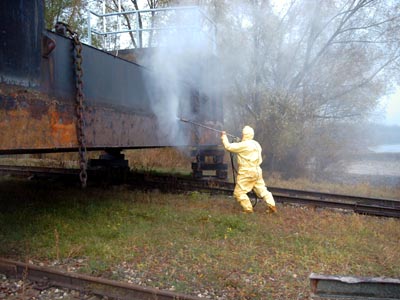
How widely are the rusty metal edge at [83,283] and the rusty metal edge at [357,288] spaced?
1427mm

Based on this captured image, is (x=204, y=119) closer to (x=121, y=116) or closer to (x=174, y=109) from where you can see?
(x=174, y=109)

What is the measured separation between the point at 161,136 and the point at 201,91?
1873 millimetres

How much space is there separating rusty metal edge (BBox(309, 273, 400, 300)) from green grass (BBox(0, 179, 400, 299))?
1470mm

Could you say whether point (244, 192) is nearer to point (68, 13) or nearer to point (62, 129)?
point (62, 129)

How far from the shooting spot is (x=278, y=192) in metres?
8.98

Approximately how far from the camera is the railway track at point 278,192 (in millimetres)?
7043

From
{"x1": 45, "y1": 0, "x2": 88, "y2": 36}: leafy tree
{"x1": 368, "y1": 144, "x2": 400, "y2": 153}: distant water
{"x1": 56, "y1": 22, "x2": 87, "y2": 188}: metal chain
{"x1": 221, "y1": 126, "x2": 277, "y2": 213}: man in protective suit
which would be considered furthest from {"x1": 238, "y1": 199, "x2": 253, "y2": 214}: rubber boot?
{"x1": 368, "y1": 144, "x2": 400, "y2": 153}: distant water

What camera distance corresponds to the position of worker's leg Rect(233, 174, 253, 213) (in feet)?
21.4

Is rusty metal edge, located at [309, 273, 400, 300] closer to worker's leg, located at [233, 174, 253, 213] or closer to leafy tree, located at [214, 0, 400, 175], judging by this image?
worker's leg, located at [233, 174, 253, 213]

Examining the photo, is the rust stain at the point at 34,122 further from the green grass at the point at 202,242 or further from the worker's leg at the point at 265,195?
the worker's leg at the point at 265,195

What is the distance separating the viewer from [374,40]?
40.9 feet

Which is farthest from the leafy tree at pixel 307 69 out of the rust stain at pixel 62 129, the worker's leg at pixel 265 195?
the rust stain at pixel 62 129

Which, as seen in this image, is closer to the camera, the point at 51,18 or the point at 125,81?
the point at 125,81

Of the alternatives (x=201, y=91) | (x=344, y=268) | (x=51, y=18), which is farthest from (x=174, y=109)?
(x=51, y=18)
